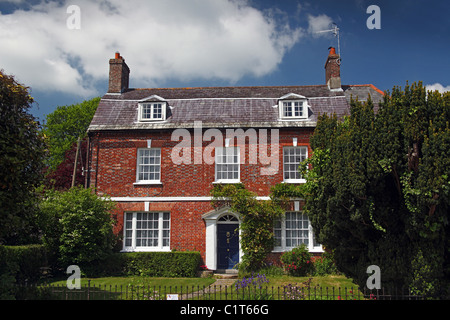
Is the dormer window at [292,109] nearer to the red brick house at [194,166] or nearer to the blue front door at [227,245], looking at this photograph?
the red brick house at [194,166]

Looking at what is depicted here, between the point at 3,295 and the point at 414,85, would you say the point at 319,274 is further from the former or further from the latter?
the point at 3,295

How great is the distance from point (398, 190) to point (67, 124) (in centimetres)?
3378

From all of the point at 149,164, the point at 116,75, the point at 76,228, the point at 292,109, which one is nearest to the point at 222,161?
the point at 149,164

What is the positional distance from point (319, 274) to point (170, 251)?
6.70 m

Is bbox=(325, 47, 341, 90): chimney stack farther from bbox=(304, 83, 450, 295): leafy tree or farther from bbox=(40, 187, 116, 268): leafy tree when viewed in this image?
bbox=(40, 187, 116, 268): leafy tree

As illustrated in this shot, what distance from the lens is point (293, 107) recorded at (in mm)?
18875

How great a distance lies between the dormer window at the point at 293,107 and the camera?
18.7m

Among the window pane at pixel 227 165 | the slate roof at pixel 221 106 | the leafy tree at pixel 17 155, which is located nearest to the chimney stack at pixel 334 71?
the slate roof at pixel 221 106

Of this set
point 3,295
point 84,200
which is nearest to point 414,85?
point 3,295

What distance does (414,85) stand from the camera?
1043 cm

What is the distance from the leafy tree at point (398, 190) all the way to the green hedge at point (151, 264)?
23.8 feet

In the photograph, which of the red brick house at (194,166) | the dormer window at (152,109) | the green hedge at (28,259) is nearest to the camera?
the green hedge at (28,259)

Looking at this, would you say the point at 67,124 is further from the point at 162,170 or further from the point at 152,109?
the point at 162,170

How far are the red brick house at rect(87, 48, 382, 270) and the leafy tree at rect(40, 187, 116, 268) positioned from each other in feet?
5.30
